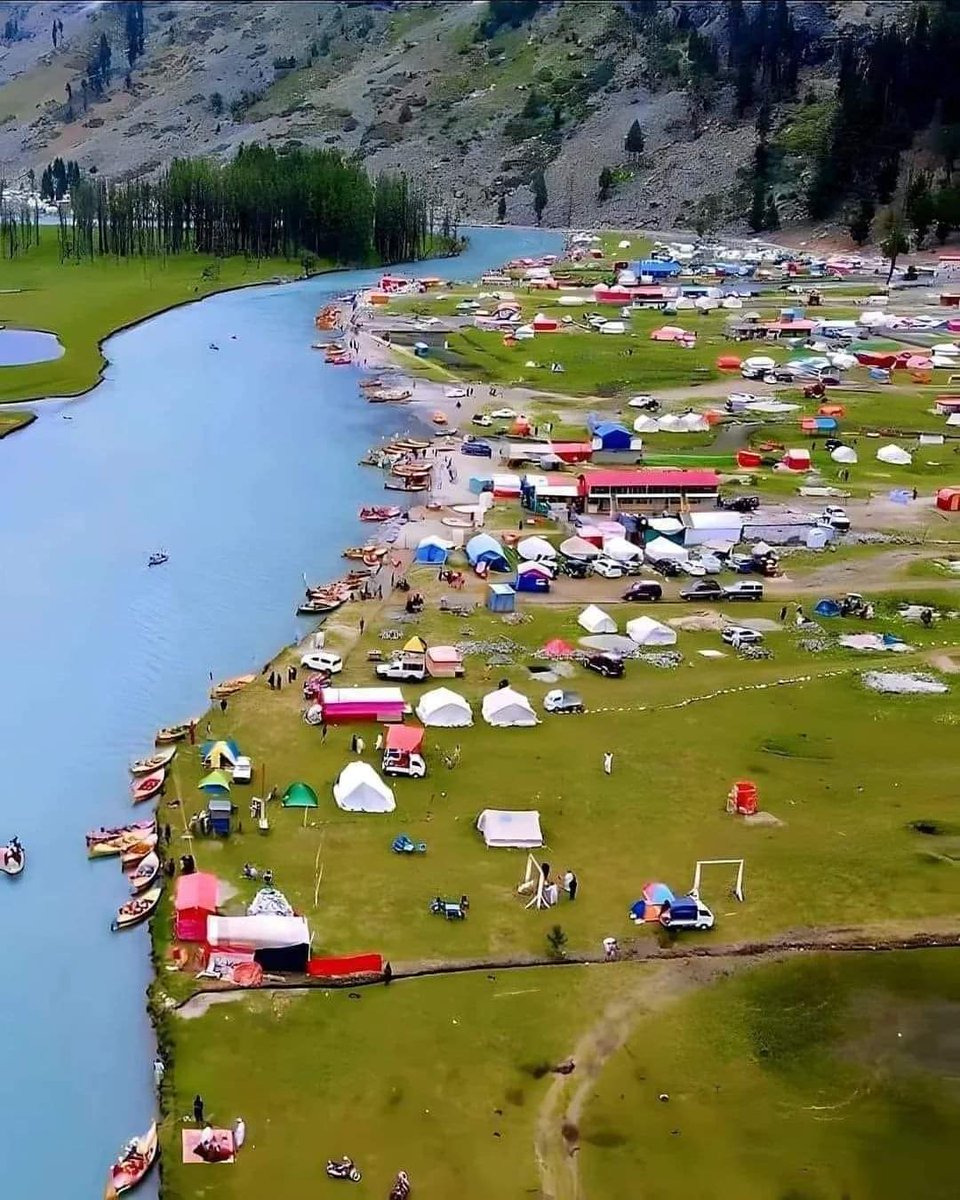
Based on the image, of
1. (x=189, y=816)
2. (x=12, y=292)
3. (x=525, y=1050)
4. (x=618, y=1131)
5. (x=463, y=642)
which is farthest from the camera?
(x=12, y=292)

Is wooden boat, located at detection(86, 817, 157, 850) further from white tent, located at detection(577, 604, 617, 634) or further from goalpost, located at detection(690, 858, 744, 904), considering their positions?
white tent, located at detection(577, 604, 617, 634)

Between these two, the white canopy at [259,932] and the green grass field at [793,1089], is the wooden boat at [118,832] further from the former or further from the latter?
the green grass field at [793,1089]

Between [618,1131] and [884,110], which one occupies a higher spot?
[884,110]

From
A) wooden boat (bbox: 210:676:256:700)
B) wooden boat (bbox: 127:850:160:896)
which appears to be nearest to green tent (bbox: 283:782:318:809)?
wooden boat (bbox: 127:850:160:896)

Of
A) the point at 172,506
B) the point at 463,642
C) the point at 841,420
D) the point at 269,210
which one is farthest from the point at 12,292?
the point at 463,642

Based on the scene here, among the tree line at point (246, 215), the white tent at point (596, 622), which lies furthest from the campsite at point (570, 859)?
the tree line at point (246, 215)

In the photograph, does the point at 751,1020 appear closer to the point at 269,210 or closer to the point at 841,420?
the point at 841,420

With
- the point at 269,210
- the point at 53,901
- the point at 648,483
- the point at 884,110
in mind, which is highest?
the point at 884,110
